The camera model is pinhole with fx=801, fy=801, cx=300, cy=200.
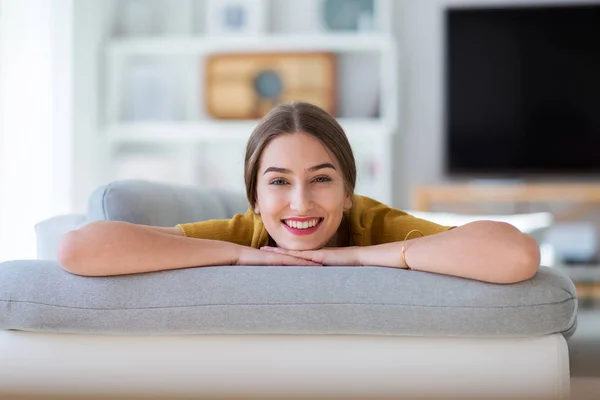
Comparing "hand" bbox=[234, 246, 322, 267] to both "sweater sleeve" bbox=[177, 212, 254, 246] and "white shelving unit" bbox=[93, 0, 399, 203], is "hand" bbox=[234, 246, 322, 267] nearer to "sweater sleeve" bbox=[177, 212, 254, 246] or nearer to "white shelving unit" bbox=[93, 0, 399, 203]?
"sweater sleeve" bbox=[177, 212, 254, 246]

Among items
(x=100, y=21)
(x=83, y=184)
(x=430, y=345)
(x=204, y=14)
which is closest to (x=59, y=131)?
(x=83, y=184)

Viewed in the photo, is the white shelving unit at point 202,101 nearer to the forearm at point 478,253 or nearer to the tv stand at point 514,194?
the tv stand at point 514,194

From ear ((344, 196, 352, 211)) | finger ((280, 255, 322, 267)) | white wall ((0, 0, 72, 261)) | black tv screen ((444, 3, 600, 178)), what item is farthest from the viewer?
black tv screen ((444, 3, 600, 178))

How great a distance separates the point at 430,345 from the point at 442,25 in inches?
163

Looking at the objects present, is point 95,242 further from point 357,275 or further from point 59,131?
point 59,131

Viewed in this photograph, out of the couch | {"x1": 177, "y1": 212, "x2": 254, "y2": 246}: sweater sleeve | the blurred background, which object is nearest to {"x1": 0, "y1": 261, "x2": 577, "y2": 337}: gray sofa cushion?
the couch

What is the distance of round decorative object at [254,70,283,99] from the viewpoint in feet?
16.7

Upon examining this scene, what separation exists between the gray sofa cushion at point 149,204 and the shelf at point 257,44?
9.18ft

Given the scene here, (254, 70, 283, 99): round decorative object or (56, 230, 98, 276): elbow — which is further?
(254, 70, 283, 99): round decorative object

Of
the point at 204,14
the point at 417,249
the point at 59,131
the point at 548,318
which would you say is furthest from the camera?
the point at 204,14

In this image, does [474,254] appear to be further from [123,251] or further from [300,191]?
[123,251]

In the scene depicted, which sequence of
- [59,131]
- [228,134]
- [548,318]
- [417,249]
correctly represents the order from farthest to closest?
[228,134]
[59,131]
[417,249]
[548,318]

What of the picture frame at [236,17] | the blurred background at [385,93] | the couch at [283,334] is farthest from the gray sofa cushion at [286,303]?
the picture frame at [236,17]

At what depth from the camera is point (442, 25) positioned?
5.22 metres
